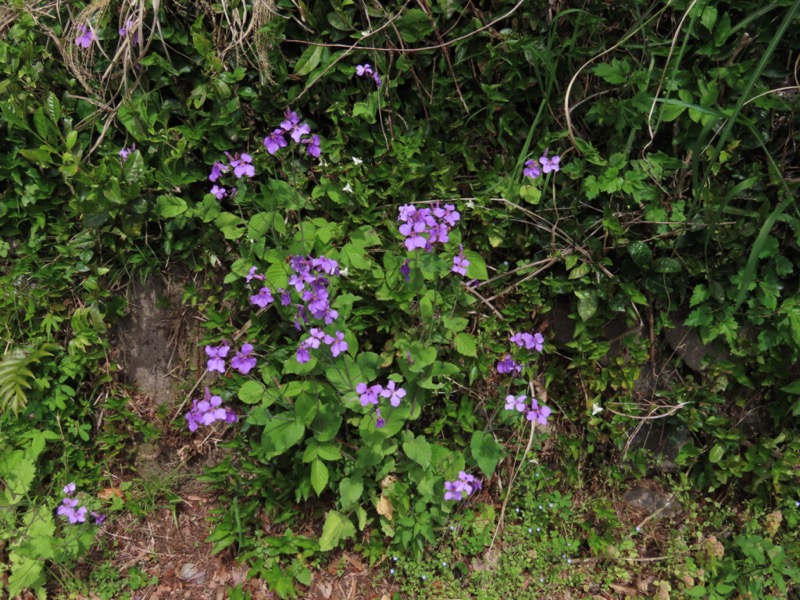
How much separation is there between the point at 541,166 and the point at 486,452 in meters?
1.45

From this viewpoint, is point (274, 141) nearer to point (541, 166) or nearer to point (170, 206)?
point (170, 206)

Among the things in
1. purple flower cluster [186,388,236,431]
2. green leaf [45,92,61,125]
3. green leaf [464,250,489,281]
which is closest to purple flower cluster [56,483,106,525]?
Answer: purple flower cluster [186,388,236,431]

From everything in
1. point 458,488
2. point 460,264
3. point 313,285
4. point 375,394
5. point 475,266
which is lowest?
point 458,488

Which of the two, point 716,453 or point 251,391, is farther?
point 716,453

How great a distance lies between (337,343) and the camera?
7.13 feet

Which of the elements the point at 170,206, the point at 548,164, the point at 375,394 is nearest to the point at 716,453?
the point at 548,164

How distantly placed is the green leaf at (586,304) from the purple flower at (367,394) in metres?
1.15

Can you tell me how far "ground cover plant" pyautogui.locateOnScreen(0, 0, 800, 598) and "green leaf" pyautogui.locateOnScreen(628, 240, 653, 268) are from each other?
12 millimetres

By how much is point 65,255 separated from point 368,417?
1891 mm

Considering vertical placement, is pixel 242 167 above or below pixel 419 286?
above

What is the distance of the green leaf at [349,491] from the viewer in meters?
2.44

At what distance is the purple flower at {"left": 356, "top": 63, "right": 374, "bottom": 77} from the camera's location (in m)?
2.54

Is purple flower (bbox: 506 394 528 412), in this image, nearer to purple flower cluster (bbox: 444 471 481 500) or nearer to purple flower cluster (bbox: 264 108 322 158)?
purple flower cluster (bbox: 444 471 481 500)

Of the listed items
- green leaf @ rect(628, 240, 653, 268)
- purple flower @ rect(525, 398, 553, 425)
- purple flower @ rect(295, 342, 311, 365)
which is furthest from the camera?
green leaf @ rect(628, 240, 653, 268)
